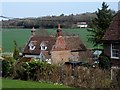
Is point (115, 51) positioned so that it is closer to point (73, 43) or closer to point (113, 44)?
point (113, 44)

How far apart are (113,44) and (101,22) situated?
1202 centimetres

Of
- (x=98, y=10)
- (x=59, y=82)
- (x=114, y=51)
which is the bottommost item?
(x=59, y=82)

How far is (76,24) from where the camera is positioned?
2698 cm

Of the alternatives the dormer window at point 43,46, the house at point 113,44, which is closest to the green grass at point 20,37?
the dormer window at point 43,46

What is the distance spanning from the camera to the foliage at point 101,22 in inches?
1702

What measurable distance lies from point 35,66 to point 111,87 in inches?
271

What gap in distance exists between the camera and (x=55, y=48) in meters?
43.9

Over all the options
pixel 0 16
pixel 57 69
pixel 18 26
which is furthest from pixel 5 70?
pixel 0 16

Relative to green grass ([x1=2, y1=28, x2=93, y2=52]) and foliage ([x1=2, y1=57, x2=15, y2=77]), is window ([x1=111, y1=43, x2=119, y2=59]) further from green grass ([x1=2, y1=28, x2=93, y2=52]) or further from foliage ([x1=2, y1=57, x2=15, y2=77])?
green grass ([x1=2, y1=28, x2=93, y2=52])

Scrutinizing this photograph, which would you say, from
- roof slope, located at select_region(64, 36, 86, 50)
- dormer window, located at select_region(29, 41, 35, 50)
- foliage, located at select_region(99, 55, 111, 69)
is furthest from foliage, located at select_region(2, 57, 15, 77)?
roof slope, located at select_region(64, 36, 86, 50)

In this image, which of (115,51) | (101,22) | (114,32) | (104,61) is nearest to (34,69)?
(104,61)

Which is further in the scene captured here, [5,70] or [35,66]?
[5,70]

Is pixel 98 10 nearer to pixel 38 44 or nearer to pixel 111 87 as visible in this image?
pixel 38 44

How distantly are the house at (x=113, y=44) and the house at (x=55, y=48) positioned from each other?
10165 millimetres
